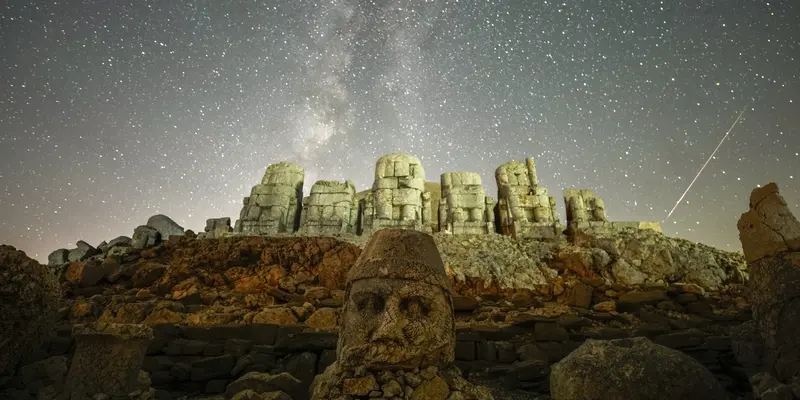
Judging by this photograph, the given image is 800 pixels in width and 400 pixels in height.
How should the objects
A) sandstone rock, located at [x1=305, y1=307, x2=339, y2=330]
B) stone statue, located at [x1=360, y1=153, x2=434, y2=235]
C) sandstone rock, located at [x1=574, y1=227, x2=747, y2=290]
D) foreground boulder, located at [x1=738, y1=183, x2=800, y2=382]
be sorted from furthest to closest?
stone statue, located at [x1=360, y1=153, x2=434, y2=235] → sandstone rock, located at [x1=574, y1=227, x2=747, y2=290] → sandstone rock, located at [x1=305, y1=307, x2=339, y2=330] → foreground boulder, located at [x1=738, y1=183, x2=800, y2=382]

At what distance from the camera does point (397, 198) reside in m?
16.2

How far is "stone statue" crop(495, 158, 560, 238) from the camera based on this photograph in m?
15.3

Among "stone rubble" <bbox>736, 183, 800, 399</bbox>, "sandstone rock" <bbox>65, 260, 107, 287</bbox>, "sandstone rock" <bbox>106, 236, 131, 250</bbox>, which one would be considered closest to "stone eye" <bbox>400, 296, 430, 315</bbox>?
"stone rubble" <bbox>736, 183, 800, 399</bbox>

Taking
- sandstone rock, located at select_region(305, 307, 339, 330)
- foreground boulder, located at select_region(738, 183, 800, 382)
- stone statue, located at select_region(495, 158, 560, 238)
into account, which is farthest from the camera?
stone statue, located at select_region(495, 158, 560, 238)

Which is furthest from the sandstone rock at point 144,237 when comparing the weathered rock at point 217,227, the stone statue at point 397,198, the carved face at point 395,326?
the carved face at point 395,326

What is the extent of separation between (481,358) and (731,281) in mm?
9715

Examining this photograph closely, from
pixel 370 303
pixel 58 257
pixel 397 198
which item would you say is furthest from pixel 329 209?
pixel 370 303

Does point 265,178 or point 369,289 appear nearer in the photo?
point 369,289

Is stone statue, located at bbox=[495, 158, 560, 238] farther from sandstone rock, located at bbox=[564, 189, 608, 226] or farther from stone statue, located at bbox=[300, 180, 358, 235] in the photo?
stone statue, located at bbox=[300, 180, 358, 235]

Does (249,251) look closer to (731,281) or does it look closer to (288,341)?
(288,341)

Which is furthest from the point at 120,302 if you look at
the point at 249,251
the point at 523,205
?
the point at 523,205

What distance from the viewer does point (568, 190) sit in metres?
16.8

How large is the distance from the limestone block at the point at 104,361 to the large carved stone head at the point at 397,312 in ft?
11.7

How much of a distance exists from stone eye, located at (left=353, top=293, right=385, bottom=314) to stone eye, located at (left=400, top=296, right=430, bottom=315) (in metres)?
0.20
